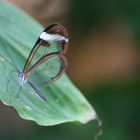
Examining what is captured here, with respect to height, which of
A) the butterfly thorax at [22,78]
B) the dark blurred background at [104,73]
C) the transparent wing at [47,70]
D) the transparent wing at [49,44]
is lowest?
the dark blurred background at [104,73]

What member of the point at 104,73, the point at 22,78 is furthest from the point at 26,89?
the point at 104,73

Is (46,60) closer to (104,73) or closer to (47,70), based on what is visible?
(47,70)

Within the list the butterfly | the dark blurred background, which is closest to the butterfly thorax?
the butterfly

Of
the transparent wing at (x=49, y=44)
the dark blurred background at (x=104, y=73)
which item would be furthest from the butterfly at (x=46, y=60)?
the dark blurred background at (x=104, y=73)

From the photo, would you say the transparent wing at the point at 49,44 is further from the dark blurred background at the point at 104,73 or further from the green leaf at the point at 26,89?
the dark blurred background at the point at 104,73

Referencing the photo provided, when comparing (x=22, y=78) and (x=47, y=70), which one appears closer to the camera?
(x=22, y=78)

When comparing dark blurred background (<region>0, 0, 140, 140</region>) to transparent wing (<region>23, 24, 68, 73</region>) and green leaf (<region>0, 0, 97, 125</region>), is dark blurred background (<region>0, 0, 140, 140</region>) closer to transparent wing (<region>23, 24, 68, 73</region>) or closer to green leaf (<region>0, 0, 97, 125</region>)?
green leaf (<region>0, 0, 97, 125</region>)

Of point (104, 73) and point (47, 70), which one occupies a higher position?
point (47, 70)

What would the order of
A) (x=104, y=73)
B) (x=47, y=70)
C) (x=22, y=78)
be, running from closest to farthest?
(x=22, y=78), (x=47, y=70), (x=104, y=73)
